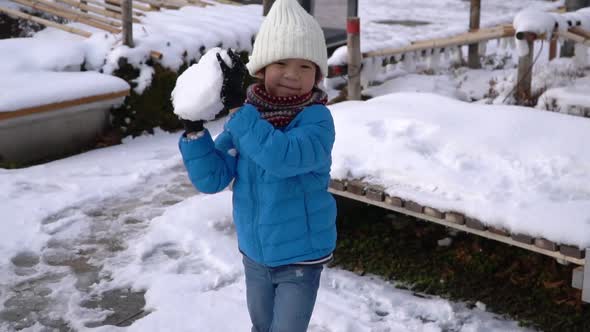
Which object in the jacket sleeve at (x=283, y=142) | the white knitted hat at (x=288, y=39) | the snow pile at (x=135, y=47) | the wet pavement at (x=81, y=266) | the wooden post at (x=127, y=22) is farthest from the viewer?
the wooden post at (x=127, y=22)

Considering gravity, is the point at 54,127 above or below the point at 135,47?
below

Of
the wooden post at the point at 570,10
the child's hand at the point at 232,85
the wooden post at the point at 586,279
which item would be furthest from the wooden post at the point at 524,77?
the child's hand at the point at 232,85

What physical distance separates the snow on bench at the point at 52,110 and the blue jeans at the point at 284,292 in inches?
183

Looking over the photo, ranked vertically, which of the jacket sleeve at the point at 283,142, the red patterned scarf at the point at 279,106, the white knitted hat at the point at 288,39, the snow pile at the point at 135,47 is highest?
the white knitted hat at the point at 288,39

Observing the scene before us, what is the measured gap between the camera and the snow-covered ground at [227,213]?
398cm

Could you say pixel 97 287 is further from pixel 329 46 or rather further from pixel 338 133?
pixel 329 46

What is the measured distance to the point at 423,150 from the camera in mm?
4746

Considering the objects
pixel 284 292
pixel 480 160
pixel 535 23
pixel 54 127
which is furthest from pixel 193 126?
pixel 535 23

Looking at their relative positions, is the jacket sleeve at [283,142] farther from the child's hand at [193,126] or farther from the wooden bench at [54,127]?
the wooden bench at [54,127]

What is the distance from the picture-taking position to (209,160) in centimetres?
260

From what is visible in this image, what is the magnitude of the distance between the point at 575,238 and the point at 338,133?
2.03 meters

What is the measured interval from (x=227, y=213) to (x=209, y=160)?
3.00 m

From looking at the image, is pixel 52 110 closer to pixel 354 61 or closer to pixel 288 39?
pixel 354 61

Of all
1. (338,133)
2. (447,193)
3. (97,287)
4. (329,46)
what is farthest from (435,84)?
(97,287)
